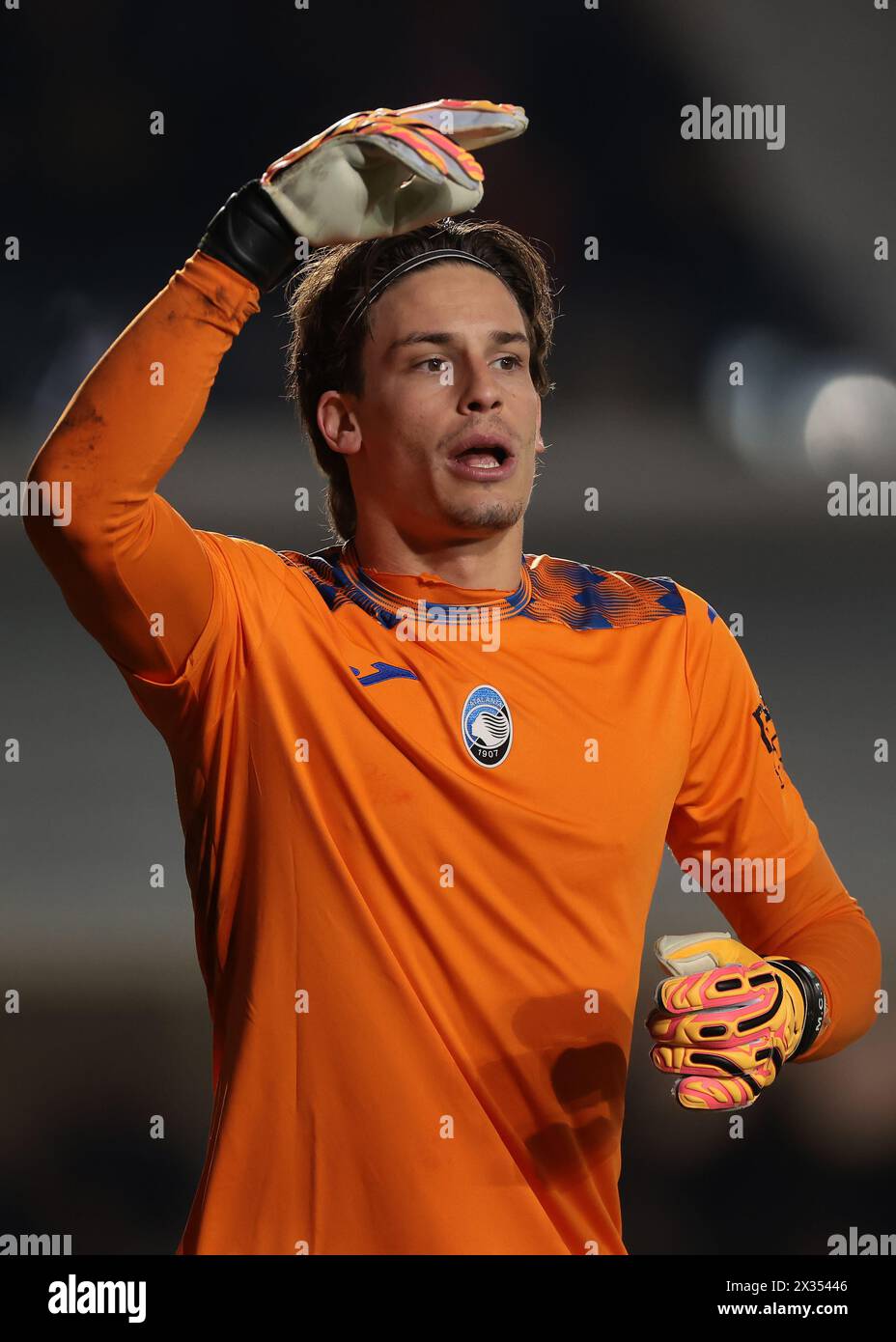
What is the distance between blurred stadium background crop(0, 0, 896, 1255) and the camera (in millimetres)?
3150

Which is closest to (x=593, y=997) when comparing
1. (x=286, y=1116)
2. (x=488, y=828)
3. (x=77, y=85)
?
(x=488, y=828)

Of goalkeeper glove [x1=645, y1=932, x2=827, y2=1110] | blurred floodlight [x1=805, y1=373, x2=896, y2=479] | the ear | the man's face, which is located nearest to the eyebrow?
the man's face

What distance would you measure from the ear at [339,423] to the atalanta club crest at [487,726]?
0.40 metres

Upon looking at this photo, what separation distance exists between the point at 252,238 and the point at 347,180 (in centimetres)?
13

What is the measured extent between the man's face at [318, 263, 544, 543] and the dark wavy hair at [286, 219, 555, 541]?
48 millimetres

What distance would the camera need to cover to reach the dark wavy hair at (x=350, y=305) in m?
2.19

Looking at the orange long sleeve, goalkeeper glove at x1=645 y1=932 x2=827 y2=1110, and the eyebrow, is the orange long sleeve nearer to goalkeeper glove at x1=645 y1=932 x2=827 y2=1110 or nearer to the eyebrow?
the eyebrow

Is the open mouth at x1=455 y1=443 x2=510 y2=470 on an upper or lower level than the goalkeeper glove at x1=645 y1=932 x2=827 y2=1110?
upper

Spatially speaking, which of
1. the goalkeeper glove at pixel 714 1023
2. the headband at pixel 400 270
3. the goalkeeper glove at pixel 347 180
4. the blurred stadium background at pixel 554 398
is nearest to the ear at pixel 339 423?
the headband at pixel 400 270

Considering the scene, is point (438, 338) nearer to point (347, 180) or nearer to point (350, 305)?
point (350, 305)

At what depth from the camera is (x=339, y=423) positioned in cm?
220

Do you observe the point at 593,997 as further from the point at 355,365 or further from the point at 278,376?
the point at 278,376

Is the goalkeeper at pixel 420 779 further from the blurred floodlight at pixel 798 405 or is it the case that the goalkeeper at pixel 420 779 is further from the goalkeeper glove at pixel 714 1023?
the blurred floodlight at pixel 798 405

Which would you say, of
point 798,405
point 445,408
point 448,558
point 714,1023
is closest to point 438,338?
point 445,408
